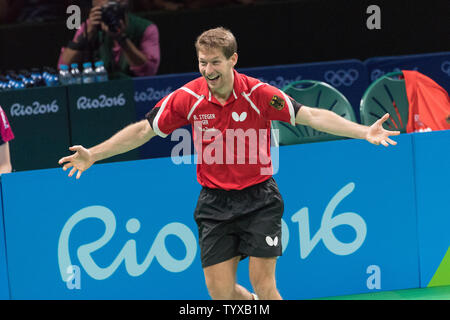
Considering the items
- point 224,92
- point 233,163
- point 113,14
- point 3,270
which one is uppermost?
point 113,14

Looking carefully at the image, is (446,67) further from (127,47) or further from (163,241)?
(163,241)

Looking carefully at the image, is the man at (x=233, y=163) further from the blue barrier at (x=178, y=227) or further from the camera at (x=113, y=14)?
the camera at (x=113, y=14)

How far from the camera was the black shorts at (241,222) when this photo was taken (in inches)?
160

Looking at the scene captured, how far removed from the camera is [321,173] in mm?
5062

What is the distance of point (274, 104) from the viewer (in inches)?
162

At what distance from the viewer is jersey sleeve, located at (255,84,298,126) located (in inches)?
162

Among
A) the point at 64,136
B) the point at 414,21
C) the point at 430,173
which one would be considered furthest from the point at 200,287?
the point at 414,21

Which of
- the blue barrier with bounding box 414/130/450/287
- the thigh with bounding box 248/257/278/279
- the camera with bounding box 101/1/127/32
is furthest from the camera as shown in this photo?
the camera with bounding box 101/1/127/32

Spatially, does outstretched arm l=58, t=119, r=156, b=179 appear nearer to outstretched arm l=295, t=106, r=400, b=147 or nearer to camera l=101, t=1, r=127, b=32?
outstretched arm l=295, t=106, r=400, b=147

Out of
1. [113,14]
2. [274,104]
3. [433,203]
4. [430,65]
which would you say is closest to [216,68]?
[274,104]

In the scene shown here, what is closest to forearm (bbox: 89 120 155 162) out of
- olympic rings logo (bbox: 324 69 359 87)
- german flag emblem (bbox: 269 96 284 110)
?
german flag emblem (bbox: 269 96 284 110)

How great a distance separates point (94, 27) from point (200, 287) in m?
3.29

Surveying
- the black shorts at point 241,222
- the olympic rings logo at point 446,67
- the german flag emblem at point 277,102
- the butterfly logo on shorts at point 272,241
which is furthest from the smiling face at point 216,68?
the olympic rings logo at point 446,67

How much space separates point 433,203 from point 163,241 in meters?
1.80
